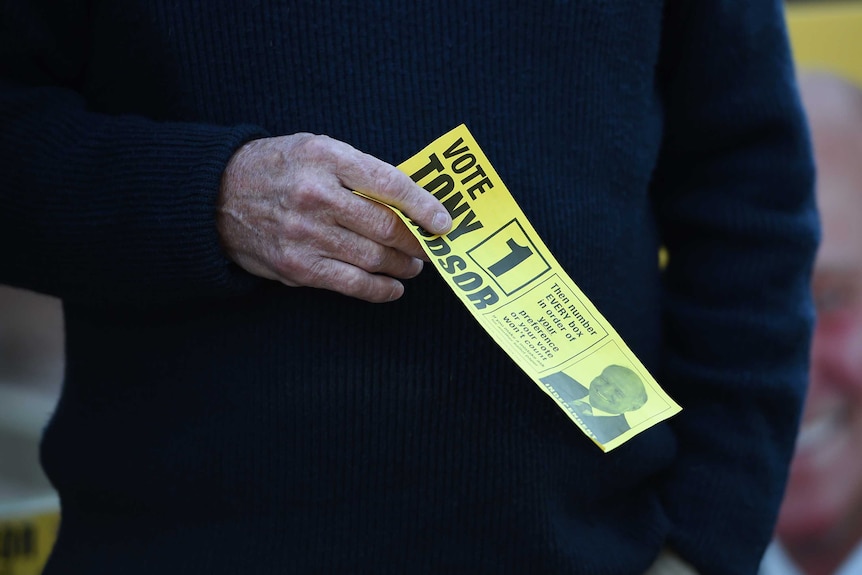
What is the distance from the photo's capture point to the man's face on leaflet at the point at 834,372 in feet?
7.06

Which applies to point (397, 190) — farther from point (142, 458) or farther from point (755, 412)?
point (755, 412)

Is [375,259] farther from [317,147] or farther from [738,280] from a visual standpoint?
[738,280]

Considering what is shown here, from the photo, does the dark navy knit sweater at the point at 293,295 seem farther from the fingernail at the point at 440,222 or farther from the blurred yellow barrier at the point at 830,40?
the blurred yellow barrier at the point at 830,40

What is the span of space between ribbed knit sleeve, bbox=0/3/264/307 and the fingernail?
227 millimetres

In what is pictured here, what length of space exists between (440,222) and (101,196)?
38 centimetres

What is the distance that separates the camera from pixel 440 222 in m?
0.94

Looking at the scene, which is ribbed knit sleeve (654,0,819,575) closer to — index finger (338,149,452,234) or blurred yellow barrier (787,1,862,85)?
index finger (338,149,452,234)

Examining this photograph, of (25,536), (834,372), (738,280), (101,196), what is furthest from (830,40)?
(25,536)

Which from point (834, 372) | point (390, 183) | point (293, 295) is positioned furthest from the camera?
point (834, 372)

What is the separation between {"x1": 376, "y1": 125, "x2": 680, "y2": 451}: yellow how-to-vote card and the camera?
3.12 ft

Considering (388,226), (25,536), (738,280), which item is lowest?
(25,536)

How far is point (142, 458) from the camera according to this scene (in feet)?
3.55

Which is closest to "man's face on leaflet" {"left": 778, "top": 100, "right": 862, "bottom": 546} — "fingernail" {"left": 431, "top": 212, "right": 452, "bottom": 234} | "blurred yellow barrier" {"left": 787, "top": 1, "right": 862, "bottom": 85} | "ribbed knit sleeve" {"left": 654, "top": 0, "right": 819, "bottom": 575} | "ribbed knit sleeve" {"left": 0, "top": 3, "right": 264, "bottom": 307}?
"blurred yellow barrier" {"left": 787, "top": 1, "right": 862, "bottom": 85}

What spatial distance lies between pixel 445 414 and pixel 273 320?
225 millimetres
